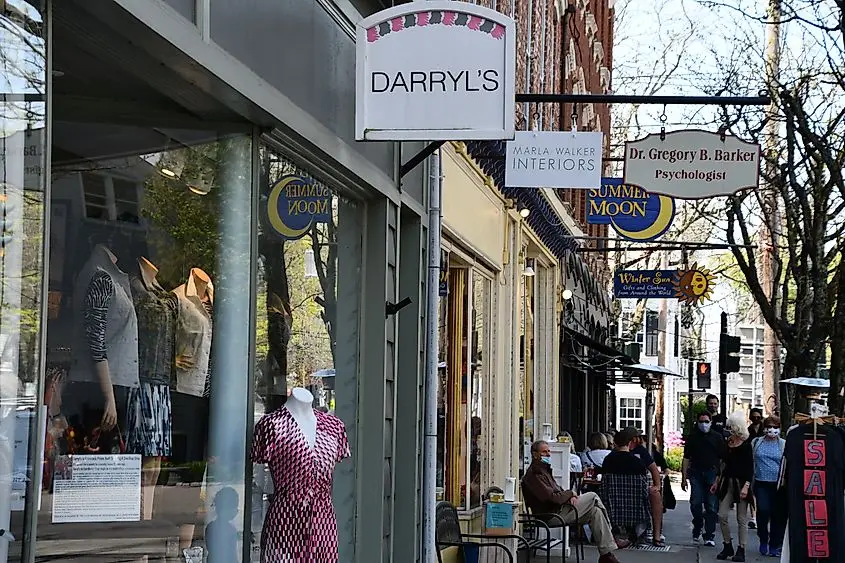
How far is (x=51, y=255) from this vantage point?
5098mm

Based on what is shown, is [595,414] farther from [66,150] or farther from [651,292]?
[66,150]

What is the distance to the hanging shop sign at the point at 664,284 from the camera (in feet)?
77.3

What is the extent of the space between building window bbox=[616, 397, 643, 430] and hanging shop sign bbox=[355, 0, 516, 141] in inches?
1982

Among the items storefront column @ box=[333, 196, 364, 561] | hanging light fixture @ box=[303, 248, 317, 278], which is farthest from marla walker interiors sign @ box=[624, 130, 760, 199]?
hanging light fixture @ box=[303, 248, 317, 278]

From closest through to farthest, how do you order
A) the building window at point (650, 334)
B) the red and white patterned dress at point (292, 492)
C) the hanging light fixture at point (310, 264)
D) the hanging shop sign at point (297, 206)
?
the red and white patterned dress at point (292, 492) < the hanging shop sign at point (297, 206) < the hanging light fixture at point (310, 264) < the building window at point (650, 334)

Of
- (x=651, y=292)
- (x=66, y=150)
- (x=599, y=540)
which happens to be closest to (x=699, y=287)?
(x=651, y=292)

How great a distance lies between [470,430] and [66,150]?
29.8 feet

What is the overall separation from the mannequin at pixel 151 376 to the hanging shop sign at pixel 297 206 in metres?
0.91

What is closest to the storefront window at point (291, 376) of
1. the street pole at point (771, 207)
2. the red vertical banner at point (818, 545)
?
the red vertical banner at point (818, 545)

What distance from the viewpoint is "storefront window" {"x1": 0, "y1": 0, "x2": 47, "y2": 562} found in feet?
12.5

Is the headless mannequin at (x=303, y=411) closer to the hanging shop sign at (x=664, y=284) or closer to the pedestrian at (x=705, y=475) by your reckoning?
the pedestrian at (x=705, y=475)

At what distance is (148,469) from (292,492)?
88 centimetres

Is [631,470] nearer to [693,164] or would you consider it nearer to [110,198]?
[693,164]

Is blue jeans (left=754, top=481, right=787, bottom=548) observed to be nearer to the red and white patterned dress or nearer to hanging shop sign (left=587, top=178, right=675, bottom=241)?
hanging shop sign (left=587, top=178, right=675, bottom=241)
